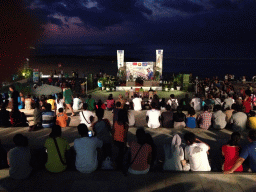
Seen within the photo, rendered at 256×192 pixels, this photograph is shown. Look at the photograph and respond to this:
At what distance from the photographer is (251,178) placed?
377 cm

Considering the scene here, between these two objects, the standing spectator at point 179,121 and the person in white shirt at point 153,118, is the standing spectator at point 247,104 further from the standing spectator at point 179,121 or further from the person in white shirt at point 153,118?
the person in white shirt at point 153,118

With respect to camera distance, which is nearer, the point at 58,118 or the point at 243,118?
the point at 243,118

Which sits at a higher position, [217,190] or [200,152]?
[200,152]

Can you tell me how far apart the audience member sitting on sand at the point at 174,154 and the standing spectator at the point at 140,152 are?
0.43m

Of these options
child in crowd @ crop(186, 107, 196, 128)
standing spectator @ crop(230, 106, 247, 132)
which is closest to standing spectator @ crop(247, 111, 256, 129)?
standing spectator @ crop(230, 106, 247, 132)

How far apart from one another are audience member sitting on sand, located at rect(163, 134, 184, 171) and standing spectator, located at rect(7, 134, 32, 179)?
234 centimetres

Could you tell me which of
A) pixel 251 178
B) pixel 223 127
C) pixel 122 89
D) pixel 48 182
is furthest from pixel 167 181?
pixel 122 89

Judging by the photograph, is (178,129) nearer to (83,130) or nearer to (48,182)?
(83,130)

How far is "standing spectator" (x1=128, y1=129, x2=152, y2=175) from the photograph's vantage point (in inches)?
142

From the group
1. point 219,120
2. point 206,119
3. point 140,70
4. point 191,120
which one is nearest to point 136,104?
point 191,120

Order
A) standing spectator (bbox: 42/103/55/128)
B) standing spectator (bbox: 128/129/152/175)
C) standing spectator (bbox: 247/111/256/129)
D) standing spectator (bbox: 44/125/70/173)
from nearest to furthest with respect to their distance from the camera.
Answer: standing spectator (bbox: 128/129/152/175), standing spectator (bbox: 44/125/70/173), standing spectator (bbox: 247/111/256/129), standing spectator (bbox: 42/103/55/128)

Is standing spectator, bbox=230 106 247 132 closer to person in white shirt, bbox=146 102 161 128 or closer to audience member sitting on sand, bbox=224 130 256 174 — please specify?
person in white shirt, bbox=146 102 161 128

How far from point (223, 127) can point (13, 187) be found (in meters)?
5.58

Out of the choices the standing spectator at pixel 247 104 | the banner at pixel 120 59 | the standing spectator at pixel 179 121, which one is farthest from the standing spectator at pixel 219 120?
the banner at pixel 120 59
